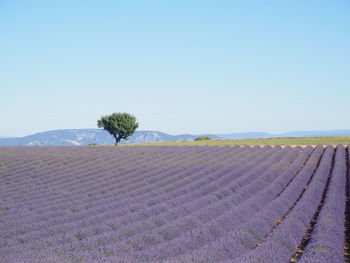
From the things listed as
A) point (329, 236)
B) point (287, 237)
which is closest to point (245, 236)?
point (287, 237)

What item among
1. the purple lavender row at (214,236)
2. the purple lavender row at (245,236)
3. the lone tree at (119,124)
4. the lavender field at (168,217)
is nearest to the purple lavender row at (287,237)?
the lavender field at (168,217)

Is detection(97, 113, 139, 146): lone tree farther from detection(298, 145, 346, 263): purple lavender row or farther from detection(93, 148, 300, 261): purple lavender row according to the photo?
detection(93, 148, 300, 261): purple lavender row

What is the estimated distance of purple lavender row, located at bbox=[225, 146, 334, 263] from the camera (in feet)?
16.4

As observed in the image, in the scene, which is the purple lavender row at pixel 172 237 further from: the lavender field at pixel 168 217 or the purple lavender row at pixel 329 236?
the purple lavender row at pixel 329 236

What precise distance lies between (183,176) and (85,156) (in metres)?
8.56

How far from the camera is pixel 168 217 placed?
24.4 feet

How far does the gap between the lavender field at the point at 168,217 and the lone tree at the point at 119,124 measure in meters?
38.1

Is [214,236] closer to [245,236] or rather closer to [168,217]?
[245,236]

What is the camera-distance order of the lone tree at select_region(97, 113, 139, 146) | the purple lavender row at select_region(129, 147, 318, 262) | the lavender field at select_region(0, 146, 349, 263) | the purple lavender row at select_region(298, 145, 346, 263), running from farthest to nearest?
the lone tree at select_region(97, 113, 139, 146)
the lavender field at select_region(0, 146, 349, 263)
the purple lavender row at select_region(298, 145, 346, 263)
the purple lavender row at select_region(129, 147, 318, 262)

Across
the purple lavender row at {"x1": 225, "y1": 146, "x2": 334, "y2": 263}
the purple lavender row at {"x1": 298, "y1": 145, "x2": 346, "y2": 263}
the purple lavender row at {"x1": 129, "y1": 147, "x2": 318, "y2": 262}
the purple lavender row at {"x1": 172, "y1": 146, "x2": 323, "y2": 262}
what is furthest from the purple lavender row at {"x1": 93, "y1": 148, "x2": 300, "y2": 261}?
the purple lavender row at {"x1": 298, "y1": 145, "x2": 346, "y2": 263}

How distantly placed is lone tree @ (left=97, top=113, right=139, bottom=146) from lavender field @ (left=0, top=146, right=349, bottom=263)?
38143 mm

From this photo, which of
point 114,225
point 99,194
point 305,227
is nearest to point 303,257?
point 305,227

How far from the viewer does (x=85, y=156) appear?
807 inches

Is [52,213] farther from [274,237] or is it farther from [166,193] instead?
[274,237]
